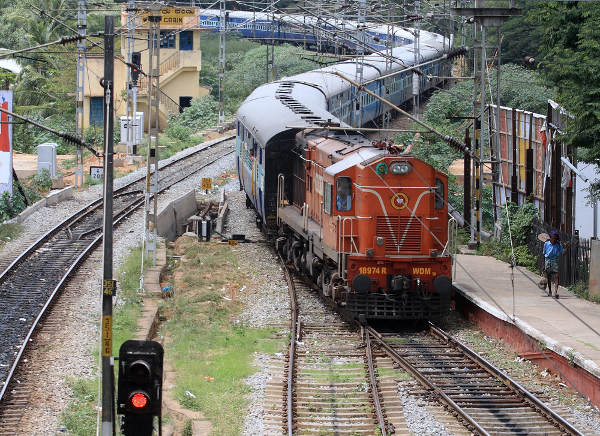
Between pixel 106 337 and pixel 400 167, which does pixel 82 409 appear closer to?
pixel 106 337

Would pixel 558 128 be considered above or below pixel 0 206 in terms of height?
above

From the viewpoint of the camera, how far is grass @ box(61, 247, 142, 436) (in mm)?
11734

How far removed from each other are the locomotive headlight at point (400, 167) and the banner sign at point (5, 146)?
47.6 ft

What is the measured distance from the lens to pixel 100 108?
55.9 m

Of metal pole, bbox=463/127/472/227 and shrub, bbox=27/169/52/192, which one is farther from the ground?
metal pole, bbox=463/127/472/227

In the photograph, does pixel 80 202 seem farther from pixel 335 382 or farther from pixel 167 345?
pixel 335 382

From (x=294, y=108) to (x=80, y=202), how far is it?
11024 millimetres

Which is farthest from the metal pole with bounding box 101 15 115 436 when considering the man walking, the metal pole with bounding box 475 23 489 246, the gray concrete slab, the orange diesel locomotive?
the metal pole with bounding box 475 23 489 246

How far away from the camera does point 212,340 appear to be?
16.6m

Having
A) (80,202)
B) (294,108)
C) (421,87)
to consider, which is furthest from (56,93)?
(294,108)

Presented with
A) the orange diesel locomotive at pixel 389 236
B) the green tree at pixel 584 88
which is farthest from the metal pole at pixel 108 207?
the green tree at pixel 584 88

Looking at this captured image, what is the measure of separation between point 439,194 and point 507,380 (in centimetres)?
432

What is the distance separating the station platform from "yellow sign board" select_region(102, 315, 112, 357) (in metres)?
5.99

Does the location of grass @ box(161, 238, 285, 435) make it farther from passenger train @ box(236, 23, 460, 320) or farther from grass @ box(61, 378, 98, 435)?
passenger train @ box(236, 23, 460, 320)
